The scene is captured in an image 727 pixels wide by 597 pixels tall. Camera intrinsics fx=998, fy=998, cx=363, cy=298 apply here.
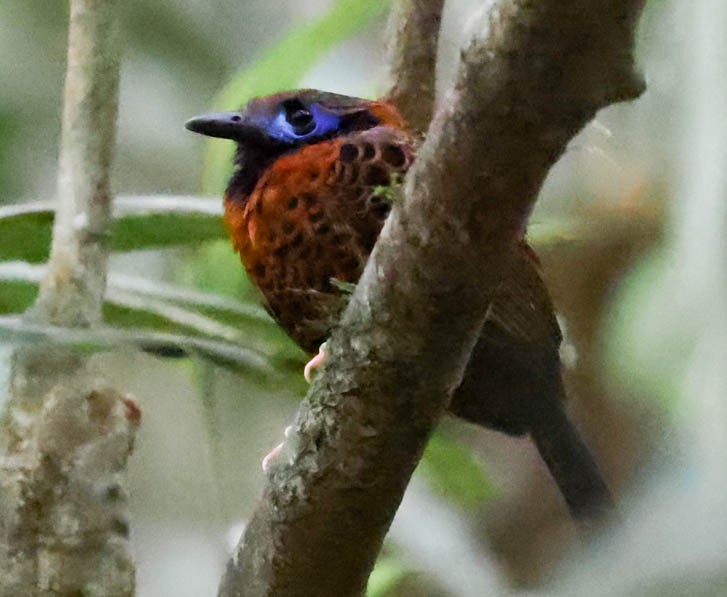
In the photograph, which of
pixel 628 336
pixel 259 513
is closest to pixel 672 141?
pixel 628 336

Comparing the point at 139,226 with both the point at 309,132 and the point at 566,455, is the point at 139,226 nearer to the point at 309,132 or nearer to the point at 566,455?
the point at 309,132

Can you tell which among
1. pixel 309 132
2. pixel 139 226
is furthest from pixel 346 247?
pixel 139 226

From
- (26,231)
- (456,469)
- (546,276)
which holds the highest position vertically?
(26,231)

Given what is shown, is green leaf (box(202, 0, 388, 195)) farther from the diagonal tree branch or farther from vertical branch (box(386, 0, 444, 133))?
the diagonal tree branch

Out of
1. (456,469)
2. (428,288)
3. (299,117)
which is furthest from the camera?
(456,469)

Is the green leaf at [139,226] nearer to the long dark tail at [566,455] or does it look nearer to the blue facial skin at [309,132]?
the blue facial skin at [309,132]

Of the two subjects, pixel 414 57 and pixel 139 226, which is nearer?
pixel 139 226

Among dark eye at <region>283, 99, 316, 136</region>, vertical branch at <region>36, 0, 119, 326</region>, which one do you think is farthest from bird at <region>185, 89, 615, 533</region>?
vertical branch at <region>36, 0, 119, 326</region>
